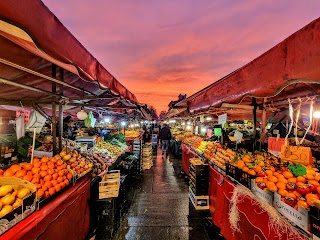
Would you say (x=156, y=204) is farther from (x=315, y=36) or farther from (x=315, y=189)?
(x=315, y=36)

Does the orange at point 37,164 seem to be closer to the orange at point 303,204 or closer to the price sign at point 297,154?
the orange at point 303,204

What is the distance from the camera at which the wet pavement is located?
412cm

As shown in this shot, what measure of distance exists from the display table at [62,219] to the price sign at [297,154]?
393 centimetres

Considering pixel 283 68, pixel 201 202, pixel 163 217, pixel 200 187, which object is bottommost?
pixel 163 217

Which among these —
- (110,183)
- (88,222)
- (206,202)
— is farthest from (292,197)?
(88,222)

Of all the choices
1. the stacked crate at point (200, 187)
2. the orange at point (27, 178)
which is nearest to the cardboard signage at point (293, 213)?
the stacked crate at point (200, 187)

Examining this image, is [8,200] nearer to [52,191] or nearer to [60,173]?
[52,191]

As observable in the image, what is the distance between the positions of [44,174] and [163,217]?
3.11 meters

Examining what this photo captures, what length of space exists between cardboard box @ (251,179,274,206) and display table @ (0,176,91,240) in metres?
3.25

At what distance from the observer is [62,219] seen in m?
3.04

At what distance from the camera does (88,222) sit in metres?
4.09

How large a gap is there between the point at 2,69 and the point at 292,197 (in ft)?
13.9

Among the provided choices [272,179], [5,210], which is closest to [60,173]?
[5,210]

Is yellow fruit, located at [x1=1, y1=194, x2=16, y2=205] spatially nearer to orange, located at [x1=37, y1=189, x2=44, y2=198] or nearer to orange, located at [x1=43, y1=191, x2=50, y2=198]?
orange, located at [x1=37, y1=189, x2=44, y2=198]
